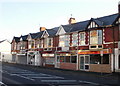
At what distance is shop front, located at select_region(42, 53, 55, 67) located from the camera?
34.2 m

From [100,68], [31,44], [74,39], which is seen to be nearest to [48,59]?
[31,44]

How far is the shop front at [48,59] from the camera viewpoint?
112ft

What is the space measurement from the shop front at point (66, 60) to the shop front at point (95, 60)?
4.70 ft

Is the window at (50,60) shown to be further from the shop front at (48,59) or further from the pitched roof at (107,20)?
the pitched roof at (107,20)

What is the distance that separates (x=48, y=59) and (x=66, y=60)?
6167mm

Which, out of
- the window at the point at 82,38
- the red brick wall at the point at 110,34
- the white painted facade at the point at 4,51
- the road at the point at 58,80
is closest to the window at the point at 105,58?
the red brick wall at the point at 110,34

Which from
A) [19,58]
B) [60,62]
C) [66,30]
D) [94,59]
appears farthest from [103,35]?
[19,58]

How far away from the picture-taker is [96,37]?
25.6 metres

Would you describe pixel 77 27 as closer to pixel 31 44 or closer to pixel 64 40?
pixel 64 40

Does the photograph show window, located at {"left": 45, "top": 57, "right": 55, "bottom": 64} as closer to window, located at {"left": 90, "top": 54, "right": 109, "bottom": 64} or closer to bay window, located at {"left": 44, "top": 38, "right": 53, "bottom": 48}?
bay window, located at {"left": 44, "top": 38, "right": 53, "bottom": 48}

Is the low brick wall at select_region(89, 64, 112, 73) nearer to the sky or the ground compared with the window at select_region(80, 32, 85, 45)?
nearer to the ground

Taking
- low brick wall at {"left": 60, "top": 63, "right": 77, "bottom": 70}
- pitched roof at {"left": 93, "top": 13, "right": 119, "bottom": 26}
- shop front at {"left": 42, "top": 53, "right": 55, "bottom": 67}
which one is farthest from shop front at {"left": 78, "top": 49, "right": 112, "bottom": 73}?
shop front at {"left": 42, "top": 53, "right": 55, "bottom": 67}

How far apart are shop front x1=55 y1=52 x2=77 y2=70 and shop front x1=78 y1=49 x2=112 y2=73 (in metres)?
1.43

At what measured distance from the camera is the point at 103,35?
81.3 feet
